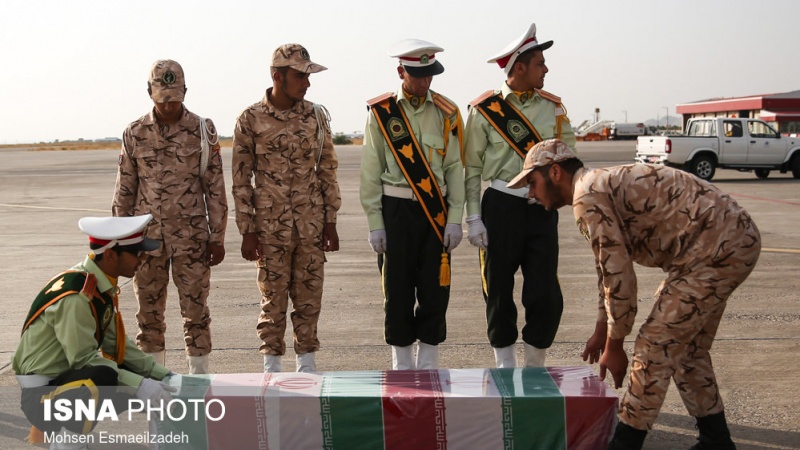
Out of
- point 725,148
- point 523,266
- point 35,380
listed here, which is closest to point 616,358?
point 523,266

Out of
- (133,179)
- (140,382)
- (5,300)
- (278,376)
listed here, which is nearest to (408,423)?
(278,376)

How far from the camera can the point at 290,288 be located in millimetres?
5422

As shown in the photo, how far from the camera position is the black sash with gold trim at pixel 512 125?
5.26 metres

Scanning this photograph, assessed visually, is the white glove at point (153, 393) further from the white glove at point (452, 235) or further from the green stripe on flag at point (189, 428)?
the white glove at point (452, 235)

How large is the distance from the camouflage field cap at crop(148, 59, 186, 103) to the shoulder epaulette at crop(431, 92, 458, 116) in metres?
1.52

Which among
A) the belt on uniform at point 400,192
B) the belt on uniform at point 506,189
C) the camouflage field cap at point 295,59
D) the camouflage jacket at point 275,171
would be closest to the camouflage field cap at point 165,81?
the camouflage jacket at point 275,171

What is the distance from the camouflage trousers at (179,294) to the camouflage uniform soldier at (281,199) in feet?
1.09

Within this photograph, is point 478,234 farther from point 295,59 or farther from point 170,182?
point 170,182

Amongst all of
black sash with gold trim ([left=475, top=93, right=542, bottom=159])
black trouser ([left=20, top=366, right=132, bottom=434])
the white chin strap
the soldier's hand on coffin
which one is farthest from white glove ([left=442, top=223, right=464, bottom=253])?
black trouser ([left=20, top=366, right=132, bottom=434])

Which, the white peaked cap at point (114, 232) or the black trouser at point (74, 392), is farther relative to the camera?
the white peaked cap at point (114, 232)

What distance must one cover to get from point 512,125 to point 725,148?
19.6 metres

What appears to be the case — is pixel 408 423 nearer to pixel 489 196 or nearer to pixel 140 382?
pixel 140 382

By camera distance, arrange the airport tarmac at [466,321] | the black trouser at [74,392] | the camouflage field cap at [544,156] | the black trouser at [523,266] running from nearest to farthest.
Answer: the black trouser at [74,392]
the camouflage field cap at [544,156]
the airport tarmac at [466,321]
the black trouser at [523,266]

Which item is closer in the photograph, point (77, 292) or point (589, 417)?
point (77, 292)
